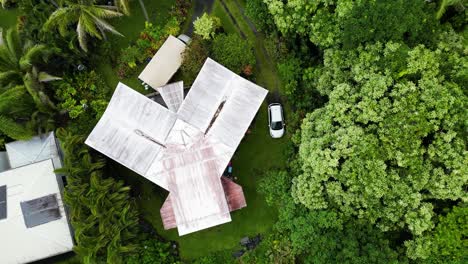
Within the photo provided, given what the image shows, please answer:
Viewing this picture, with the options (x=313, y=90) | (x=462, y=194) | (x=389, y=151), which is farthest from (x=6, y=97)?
(x=462, y=194)

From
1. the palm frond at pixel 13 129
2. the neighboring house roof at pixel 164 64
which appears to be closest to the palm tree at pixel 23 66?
the palm frond at pixel 13 129

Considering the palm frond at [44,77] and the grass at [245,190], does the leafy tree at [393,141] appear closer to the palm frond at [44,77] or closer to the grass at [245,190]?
the grass at [245,190]

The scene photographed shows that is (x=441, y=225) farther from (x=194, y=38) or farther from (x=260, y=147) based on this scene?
(x=194, y=38)

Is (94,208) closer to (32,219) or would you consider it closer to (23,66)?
(32,219)

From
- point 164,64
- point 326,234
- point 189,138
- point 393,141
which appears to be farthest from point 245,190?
point 393,141

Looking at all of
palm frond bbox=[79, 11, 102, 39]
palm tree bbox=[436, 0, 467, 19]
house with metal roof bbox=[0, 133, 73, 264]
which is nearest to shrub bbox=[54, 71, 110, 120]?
house with metal roof bbox=[0, 133, 73, 264]

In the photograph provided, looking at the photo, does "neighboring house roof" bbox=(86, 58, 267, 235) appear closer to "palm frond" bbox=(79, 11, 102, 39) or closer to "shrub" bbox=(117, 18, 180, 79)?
"shrub" bbox=(117, 18, 180, 79)

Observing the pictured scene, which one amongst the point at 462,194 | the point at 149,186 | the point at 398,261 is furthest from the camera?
the point at 149,186
